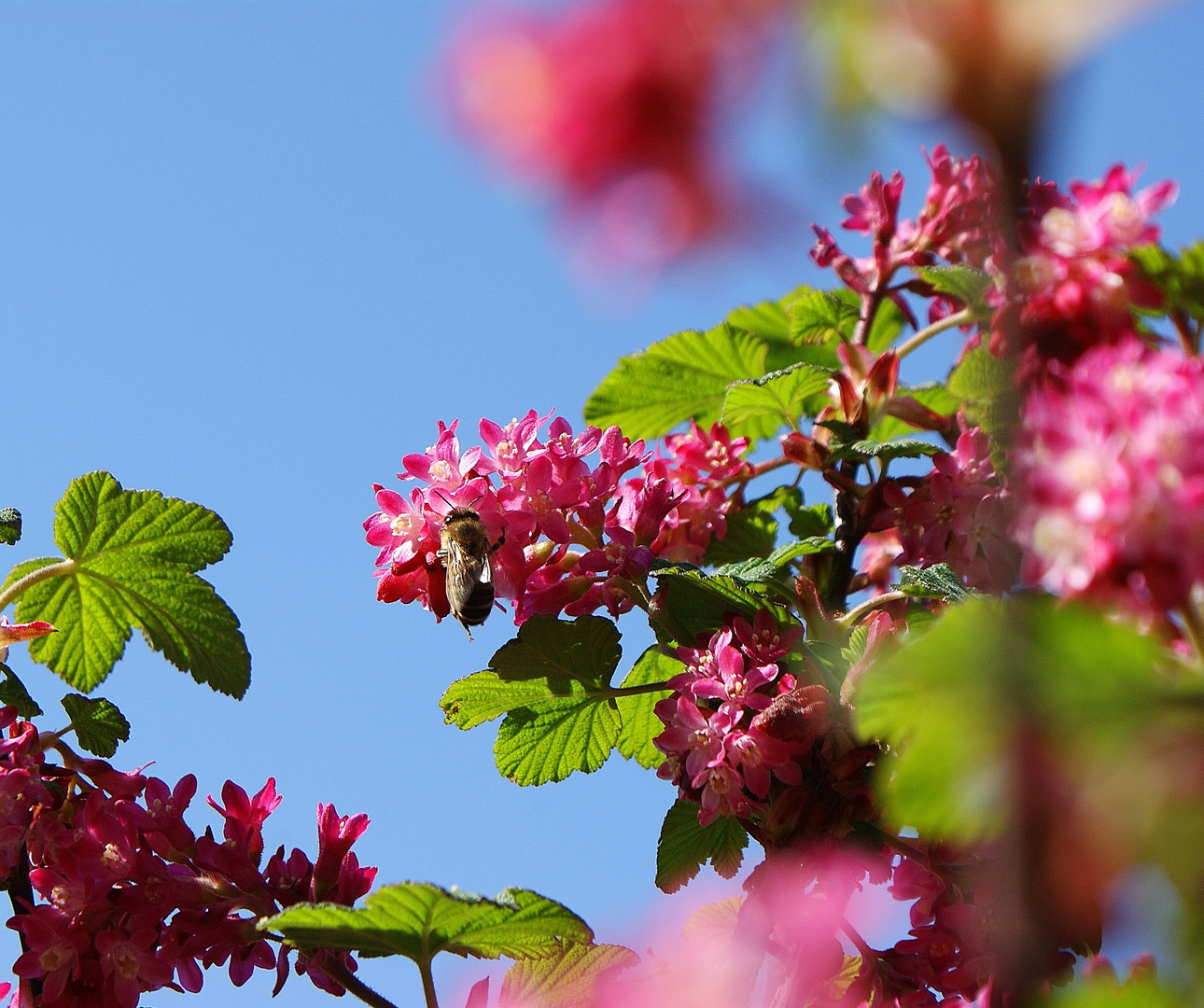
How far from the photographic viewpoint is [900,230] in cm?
215

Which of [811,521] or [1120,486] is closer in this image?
[1120,486]

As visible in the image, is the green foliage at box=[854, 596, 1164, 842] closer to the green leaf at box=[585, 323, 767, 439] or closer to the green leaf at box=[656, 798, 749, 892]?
the green leaf at box=[656, 798, 749, 892]

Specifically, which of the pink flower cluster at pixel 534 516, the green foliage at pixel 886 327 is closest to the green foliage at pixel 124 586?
the pink flower cluster at pixel 534 516

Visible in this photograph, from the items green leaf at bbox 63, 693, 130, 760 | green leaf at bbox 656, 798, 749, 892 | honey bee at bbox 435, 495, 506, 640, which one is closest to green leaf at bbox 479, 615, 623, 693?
honey bee at bbox 435, 495, 506, 640

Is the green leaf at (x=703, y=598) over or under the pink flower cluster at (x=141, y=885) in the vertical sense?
over

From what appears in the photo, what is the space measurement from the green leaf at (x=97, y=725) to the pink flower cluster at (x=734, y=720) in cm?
84

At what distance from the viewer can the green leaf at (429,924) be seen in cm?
143

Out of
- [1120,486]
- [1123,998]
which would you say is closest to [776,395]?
[1120,486]

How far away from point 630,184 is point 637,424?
193 centimetres

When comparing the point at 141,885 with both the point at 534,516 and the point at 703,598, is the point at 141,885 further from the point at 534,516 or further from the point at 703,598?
the point at 703,598

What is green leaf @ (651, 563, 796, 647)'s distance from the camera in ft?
5.75

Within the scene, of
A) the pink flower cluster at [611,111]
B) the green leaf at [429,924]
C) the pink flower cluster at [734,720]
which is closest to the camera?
the pink flower cluster at [611,111]

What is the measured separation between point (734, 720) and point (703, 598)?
0.25 meters

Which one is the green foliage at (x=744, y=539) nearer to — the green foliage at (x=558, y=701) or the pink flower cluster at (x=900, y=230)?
the green foliage at (x=558, y=701)
